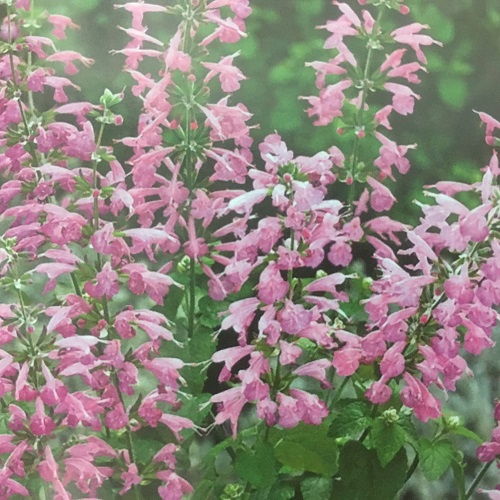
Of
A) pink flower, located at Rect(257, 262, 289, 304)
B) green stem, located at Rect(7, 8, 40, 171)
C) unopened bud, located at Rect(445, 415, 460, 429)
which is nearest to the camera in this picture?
pink flower, located at Rect(257, 262, 289, 304)

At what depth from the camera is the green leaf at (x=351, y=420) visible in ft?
2.99

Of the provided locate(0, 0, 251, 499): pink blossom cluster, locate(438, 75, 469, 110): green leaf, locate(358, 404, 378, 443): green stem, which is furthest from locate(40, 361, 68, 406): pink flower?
locate(438, 75, 469, 110): green leaf

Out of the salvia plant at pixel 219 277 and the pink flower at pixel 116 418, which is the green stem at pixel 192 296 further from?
the pink flower at pixel 116 418

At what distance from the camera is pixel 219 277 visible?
975 mm

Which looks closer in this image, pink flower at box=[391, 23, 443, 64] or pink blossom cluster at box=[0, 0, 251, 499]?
pink blossom cluster at box=[0, 0, 251, 499]

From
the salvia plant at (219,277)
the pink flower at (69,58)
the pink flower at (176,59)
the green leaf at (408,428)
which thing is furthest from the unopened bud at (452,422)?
the pink flower at (69,58)

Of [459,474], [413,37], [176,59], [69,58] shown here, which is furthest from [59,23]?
[459,474]

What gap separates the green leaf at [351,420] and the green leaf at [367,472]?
33 millimetres

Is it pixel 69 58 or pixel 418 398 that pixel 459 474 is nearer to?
pixel 418 398

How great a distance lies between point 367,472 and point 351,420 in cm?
8

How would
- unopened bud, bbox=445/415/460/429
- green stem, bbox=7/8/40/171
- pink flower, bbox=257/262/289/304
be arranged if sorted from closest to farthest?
pink flower, bbox=257/262/289/304 → green stem, bbox=7/8/40/171 → unopened bud, bbox=445/415/460/429

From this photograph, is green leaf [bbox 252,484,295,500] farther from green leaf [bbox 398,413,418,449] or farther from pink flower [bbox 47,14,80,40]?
pink flower [bbox 47,14,80,40]

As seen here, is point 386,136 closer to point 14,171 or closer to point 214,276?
point 214,276

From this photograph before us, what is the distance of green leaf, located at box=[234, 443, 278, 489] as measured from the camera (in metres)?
0.93
